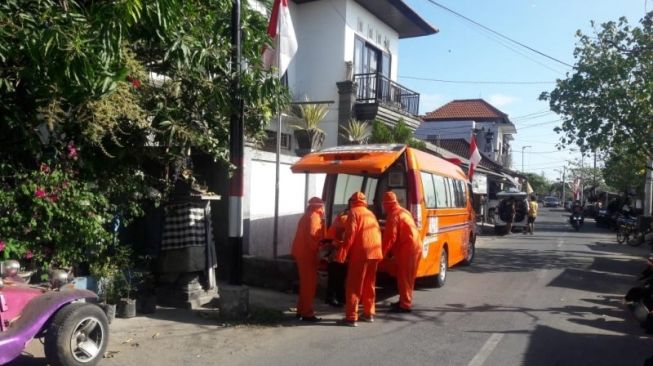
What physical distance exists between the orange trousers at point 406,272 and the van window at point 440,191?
2175 millimetres

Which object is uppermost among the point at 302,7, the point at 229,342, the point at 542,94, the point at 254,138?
the point at 302,7

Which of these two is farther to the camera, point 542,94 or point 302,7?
point 302,7

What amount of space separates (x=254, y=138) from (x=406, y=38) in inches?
565

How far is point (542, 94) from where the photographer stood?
15.9m

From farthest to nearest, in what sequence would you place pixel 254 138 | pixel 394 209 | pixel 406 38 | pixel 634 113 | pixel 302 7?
1. pixel 406 38
2. pixel 302 7
3. pixel 634 113
4. pixel 254 138
5. pixel 394 209

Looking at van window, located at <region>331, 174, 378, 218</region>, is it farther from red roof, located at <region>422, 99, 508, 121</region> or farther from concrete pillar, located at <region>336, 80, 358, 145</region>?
red roof, located at <region>422, 99, 508, 121</region>

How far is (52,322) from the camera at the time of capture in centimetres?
490

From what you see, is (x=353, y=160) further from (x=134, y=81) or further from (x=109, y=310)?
(x=109, y=310)

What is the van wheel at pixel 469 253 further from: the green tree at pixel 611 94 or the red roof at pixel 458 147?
the red roof at pixel 458 147

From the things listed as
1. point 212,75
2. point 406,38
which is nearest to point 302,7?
point 406,38

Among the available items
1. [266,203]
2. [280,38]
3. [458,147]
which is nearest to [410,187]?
[280,38]

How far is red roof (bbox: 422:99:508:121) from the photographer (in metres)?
48.3

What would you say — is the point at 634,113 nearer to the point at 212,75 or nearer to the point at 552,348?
the point at 552,348

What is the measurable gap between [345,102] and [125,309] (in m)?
11.3
